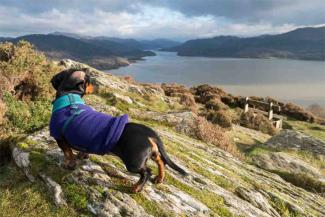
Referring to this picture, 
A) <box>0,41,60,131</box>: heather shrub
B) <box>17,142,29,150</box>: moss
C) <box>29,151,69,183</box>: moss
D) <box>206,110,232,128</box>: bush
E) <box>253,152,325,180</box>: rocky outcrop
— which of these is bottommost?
<box>206,110,232,128</box>: bush

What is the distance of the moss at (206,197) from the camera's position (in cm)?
689

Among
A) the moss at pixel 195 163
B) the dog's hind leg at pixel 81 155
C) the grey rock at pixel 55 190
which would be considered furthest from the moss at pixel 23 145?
the moss at pixel 195 163

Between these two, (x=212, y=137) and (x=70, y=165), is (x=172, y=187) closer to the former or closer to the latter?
(x=70, y=165)

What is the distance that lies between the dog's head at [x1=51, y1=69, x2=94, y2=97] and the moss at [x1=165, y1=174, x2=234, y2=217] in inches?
98.1

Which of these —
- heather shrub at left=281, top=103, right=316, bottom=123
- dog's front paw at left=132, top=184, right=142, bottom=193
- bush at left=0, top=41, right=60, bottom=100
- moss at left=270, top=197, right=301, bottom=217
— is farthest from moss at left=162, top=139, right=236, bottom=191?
heather shrub at left=281, top=103, right=316, bottom=123

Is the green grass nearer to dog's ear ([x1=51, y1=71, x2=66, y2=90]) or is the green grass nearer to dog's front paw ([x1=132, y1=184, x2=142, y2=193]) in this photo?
dog's front paw ([x1=132, y1=184, x2=142, y2=193])

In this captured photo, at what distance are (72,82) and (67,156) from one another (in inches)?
55.5

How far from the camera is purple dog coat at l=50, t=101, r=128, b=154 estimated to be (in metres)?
6.22

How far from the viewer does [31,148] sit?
25.7 feet

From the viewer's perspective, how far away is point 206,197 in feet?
23.6

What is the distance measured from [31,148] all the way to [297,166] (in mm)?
9644

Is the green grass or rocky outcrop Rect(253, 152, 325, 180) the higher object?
the green grass

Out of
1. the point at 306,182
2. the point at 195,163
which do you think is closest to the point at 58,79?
the point at 195,163

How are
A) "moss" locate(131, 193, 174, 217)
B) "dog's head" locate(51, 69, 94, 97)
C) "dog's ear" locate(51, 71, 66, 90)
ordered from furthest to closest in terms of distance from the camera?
"dog's ear" locate(51, 71, 66, 90) → "dog's head" locate(51, 69, 94, 97) → "moss" locate(131, 193, 174, 217)
